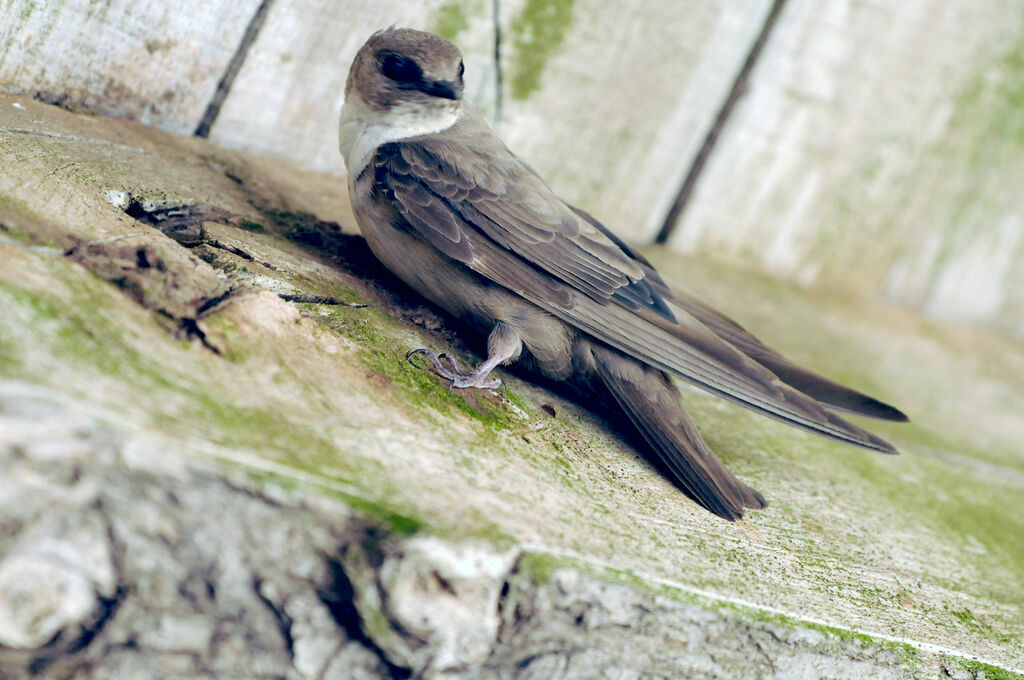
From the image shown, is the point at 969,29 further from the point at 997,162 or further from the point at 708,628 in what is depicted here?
the point at 708,628

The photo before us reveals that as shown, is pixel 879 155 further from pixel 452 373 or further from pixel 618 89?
pixel 452 373

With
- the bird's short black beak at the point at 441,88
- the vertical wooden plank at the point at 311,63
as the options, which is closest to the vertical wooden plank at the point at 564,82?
the vertical wooden plank at the point at 311,63

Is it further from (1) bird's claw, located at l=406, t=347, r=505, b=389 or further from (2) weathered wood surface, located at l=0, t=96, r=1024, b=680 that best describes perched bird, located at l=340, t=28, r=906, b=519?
(2) weathered wood surface, located at l=0, t=96, r=1024, b=680

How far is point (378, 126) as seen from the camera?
3.10 meters

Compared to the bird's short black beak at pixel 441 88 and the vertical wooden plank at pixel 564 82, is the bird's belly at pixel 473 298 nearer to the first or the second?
the bird's short black beak at pixel 441 88

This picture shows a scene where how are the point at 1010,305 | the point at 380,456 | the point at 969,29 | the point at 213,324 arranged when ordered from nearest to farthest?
the point at 380,456 → the point at 213,324 → the point at 969,29 → the point at 1010,305

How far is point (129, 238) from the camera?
2371mm

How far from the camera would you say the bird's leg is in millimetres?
2609

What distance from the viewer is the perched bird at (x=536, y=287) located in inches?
107

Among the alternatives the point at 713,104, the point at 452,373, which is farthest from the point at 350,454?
the point at 713,104

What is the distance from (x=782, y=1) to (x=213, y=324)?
11.5ft

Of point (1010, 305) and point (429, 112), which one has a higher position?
point (1010, 305)

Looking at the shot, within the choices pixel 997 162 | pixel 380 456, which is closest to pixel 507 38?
pixel 380 456

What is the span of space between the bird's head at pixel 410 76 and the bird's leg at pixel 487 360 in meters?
0.76
